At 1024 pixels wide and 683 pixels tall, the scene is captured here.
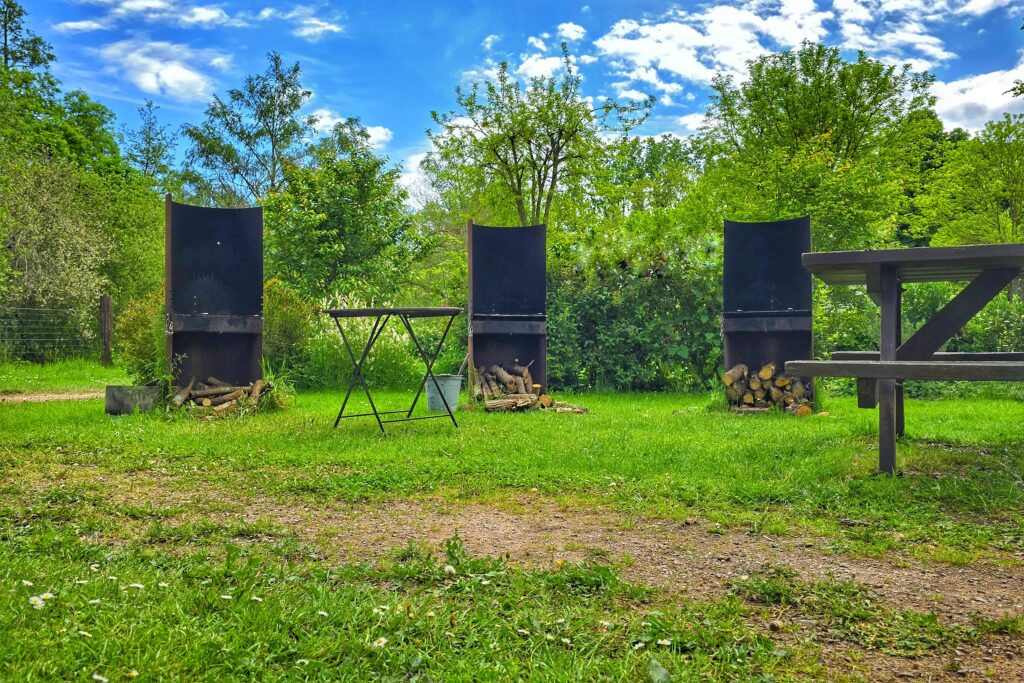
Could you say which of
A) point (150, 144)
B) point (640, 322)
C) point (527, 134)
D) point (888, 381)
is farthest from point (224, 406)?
point (150, 144)

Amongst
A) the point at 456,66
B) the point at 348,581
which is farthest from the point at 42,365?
A: the point at 348,581

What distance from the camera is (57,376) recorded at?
1359cm

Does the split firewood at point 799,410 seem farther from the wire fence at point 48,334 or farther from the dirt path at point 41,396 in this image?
the wire fence at point 48,334

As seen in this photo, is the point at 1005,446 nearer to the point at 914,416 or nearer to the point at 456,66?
the point at 914,416

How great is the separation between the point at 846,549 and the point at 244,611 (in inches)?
93.1

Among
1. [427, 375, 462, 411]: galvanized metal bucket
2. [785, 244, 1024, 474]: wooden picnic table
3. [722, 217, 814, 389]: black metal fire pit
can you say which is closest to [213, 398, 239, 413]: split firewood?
[427, 375, 462, 411]: galvanized metal bucket

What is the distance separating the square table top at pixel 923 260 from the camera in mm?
4297

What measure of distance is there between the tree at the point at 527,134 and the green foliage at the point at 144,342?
11.7 meters

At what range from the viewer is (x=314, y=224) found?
52.1ft

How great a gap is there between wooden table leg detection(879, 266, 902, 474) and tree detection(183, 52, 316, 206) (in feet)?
98.7

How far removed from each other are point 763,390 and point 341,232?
10.8m

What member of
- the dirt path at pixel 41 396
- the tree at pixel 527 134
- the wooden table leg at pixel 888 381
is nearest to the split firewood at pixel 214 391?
the dirt path at pixel 41 396

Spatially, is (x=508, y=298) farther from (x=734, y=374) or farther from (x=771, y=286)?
(x=771, y=286)

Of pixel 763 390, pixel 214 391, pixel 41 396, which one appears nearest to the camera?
pixel 214 391
